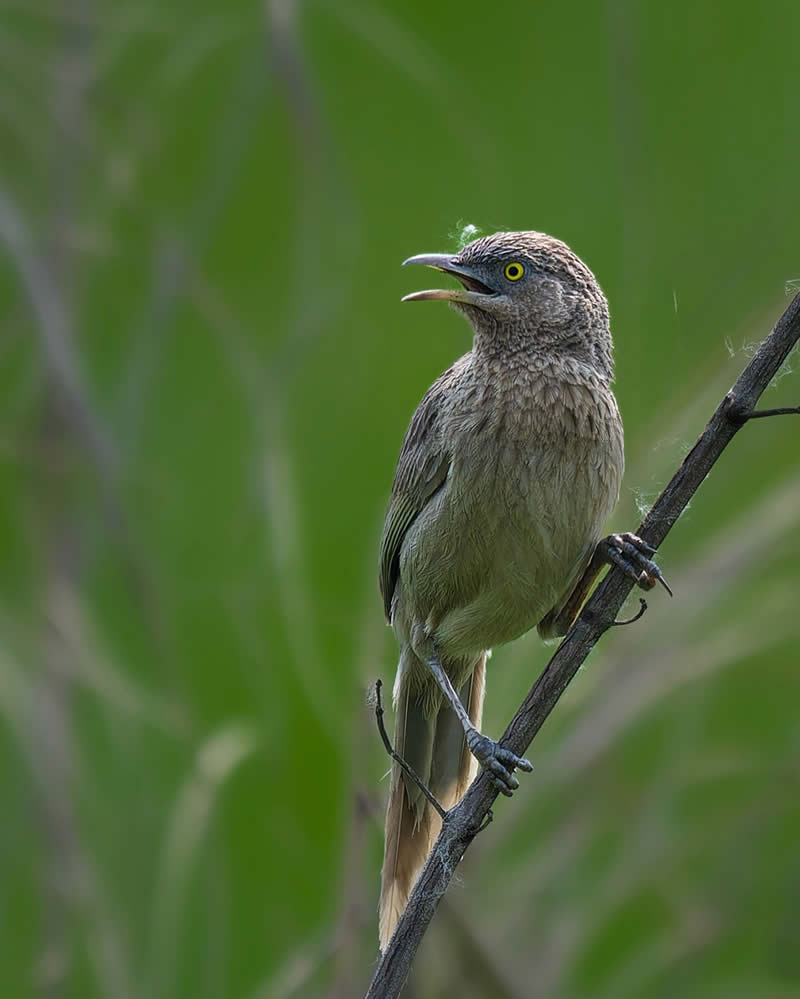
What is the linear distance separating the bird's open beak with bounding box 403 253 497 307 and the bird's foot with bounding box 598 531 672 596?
2.15 feet

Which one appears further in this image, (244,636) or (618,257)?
(244,636)

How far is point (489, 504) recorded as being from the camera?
268 cm

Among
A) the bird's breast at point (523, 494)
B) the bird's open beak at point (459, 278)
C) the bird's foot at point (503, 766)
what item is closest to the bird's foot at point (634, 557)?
the bird's breast at point (523, 494)

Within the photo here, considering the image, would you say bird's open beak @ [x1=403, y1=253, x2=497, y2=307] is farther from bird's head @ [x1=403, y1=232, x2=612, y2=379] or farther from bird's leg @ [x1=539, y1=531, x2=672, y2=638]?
bird's leg @ [x1=539, y1=531, x2=672, y2=638]

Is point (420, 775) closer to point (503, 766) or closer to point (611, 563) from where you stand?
point (503, 766)

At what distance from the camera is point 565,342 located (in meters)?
2.85

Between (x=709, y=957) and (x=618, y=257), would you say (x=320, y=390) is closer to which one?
(x=618, y=257)

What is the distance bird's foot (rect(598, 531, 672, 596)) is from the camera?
92.4 inches

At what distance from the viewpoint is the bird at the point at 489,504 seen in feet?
8.71

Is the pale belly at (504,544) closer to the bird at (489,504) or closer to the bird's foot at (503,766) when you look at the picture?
the bird at (489,504)

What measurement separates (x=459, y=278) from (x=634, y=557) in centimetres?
87

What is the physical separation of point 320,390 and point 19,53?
5.74 ft

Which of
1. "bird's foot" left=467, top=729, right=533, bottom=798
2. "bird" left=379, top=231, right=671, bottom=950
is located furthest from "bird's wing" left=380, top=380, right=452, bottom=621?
"bird's foot" left=467, top=729, right=533, bottom=798

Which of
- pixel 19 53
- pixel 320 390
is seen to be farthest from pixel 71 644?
pixel 19 53
